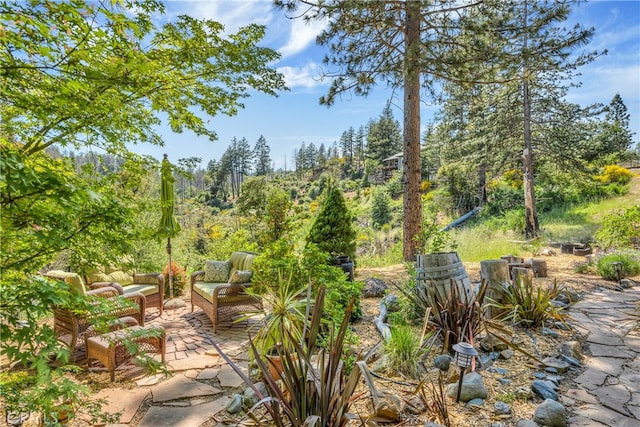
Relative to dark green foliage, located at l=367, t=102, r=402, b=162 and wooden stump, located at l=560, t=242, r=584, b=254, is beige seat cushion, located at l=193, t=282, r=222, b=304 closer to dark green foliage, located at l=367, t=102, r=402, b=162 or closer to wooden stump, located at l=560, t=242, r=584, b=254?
wooden stump, located at l=560, t=242, r=584, b=254

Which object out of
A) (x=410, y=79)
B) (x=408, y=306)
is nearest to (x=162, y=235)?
(x=408, y=306)

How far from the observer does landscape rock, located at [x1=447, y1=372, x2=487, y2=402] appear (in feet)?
6.93

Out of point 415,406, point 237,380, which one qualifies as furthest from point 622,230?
point 237,380

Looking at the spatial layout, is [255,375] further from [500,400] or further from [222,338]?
[500,400]

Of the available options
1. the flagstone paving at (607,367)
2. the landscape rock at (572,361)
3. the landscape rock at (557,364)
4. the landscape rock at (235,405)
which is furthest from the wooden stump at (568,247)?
the landscape rock at (235,405)

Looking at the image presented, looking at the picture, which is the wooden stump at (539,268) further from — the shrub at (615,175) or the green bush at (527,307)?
the shrub at (615,175)

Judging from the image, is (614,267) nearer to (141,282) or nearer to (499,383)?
(499,383)

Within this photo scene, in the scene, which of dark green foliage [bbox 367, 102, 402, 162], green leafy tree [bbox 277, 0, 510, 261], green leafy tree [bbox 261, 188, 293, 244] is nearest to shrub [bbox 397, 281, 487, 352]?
green leafy tree [bbox 277, 0, 510, 261]

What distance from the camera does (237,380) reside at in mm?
2752

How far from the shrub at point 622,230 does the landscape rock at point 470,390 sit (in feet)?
23.7

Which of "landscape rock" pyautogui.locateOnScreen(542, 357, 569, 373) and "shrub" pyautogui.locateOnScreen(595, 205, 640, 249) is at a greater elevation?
"shrub" pyautogui.locateOnScreen(595, 205, 640, 249)

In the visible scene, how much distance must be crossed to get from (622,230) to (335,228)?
20.9 feet

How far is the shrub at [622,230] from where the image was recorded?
683cm

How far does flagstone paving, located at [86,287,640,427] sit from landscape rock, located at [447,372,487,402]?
0.47 m
